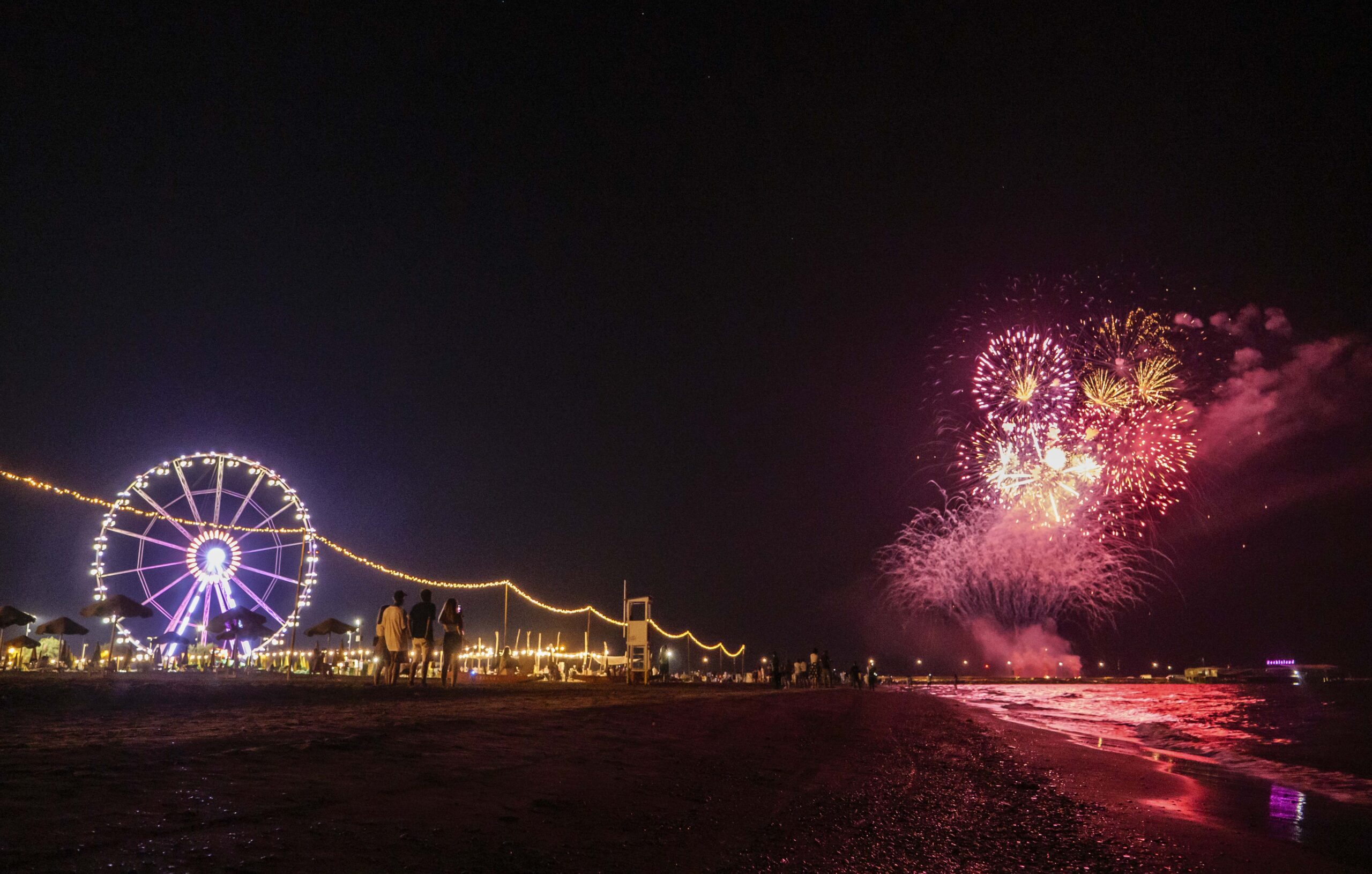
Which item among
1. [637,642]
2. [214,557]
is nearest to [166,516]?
[214,557]

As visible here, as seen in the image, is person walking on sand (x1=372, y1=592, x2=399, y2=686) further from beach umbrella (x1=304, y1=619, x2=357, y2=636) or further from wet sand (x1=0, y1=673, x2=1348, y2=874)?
beach umbrella (x1=304, y1=619, x2=357, y2=636)

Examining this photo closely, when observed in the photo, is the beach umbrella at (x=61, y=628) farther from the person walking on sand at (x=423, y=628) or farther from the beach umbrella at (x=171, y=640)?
the person walking on sand at (x=423, y=628)

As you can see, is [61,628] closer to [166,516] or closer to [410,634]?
[166,516]

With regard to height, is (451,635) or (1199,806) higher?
(451,635)

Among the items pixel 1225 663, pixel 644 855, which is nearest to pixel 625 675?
pixel 644 855

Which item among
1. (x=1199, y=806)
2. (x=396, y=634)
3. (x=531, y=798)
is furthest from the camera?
(x=396, y=634)
